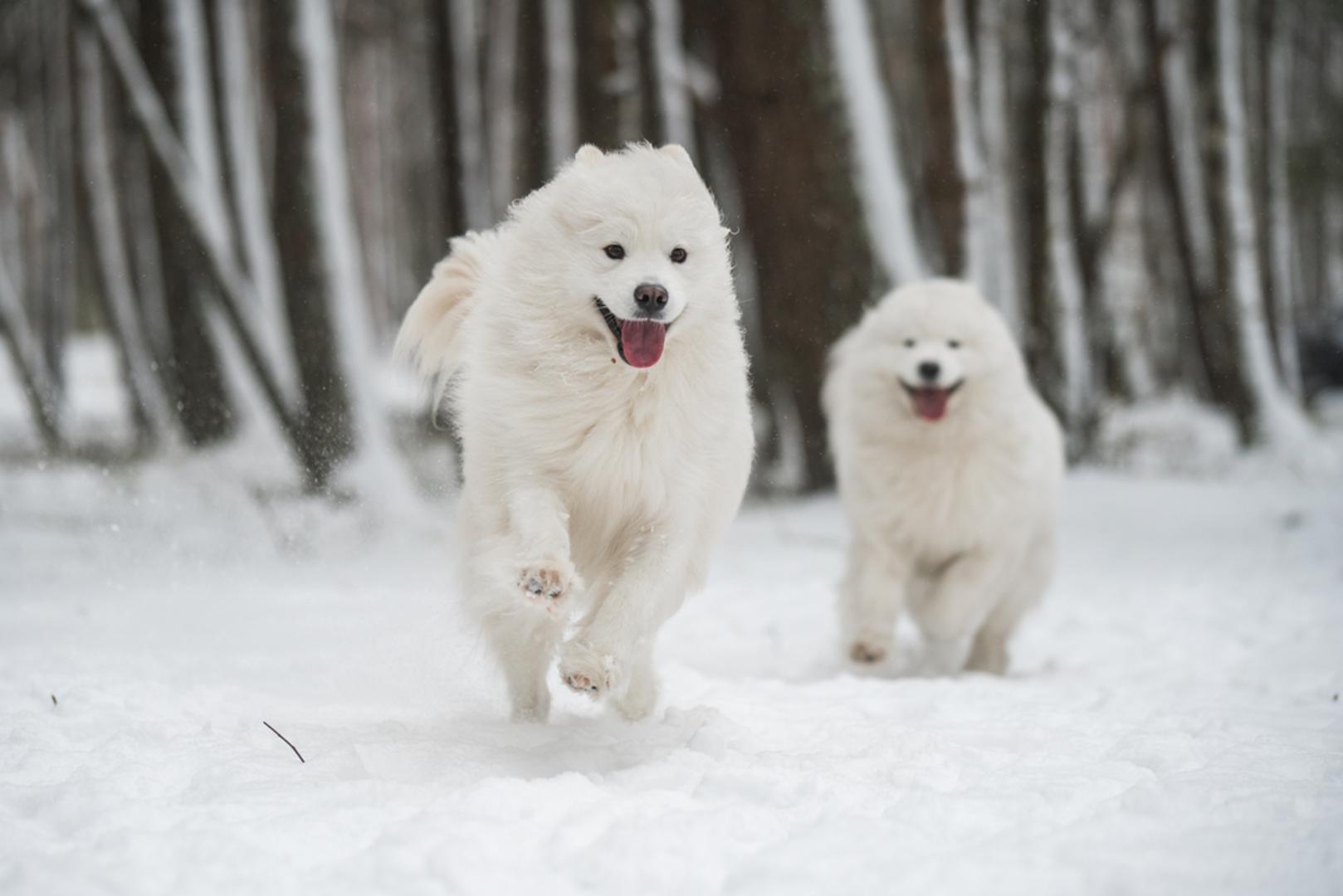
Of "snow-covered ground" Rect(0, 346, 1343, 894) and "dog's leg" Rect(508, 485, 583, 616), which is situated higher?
"dog's leg" Rect(508, 485, 583, 616)

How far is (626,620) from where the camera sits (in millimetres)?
3158

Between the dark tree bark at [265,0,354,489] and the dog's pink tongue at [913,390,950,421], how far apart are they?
14.1 ft

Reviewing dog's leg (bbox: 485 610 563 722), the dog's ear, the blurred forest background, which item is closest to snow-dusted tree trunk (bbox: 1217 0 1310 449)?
the blurred forest background

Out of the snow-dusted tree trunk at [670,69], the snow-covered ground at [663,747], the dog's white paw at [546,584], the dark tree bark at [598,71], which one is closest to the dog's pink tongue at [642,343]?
the dog's white paw at [546,584]

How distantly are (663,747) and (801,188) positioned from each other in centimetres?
561

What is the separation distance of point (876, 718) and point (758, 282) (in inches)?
222

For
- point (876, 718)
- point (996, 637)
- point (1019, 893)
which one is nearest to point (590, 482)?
point (876, 718)

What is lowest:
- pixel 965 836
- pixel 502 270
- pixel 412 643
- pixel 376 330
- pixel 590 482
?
pixel 376 330

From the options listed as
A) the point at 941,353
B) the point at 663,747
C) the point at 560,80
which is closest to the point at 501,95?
the point at 560,80

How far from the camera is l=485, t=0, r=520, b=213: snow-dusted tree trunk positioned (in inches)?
691

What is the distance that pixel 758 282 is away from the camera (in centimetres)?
900

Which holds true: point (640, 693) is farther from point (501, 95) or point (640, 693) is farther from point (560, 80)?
point (501, 95)

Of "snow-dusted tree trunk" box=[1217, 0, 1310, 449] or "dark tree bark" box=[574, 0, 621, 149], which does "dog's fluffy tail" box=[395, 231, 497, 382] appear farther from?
"snow-dusted tree trunk" box=[1217, 0, 1310, 449]

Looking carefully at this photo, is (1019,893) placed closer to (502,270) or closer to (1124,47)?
(502,270)
